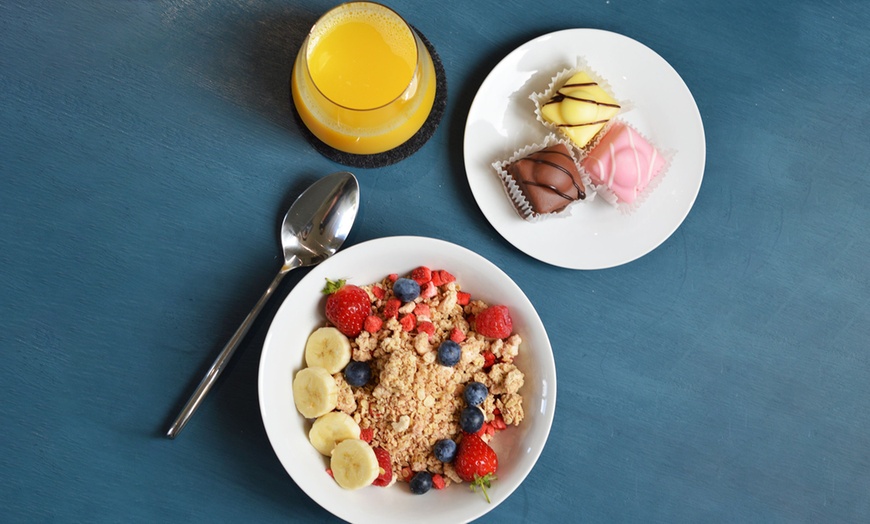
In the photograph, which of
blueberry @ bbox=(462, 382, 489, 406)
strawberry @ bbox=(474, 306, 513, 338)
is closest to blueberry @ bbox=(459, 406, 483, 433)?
blueberry @ bbox=(462, 382, 489, 406)

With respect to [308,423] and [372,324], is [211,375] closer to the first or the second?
[308,423]

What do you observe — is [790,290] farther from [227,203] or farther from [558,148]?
[227,203]

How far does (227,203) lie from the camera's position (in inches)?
57.4

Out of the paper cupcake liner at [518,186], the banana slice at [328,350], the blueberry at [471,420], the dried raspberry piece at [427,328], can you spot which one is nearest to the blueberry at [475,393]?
the blueberry at [471,420]

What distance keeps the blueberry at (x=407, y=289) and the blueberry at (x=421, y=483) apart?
0.31 meters

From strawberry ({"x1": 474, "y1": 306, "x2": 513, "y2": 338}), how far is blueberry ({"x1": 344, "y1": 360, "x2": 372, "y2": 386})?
220mm

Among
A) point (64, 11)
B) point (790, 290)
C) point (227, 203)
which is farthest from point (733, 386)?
point (64, 11)

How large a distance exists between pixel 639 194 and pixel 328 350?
26.6 inches

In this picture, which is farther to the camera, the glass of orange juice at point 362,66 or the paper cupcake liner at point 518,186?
the paper cupcake liner at point 518,186

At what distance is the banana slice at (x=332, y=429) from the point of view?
130cm

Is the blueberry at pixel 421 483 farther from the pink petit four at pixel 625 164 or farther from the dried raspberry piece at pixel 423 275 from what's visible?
the pink petit four at pixel 625 164

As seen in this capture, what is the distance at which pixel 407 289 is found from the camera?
52.3 inches

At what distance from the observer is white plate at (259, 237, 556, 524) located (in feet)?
4.23

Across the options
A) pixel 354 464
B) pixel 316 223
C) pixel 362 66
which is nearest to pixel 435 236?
pixel 316 223
